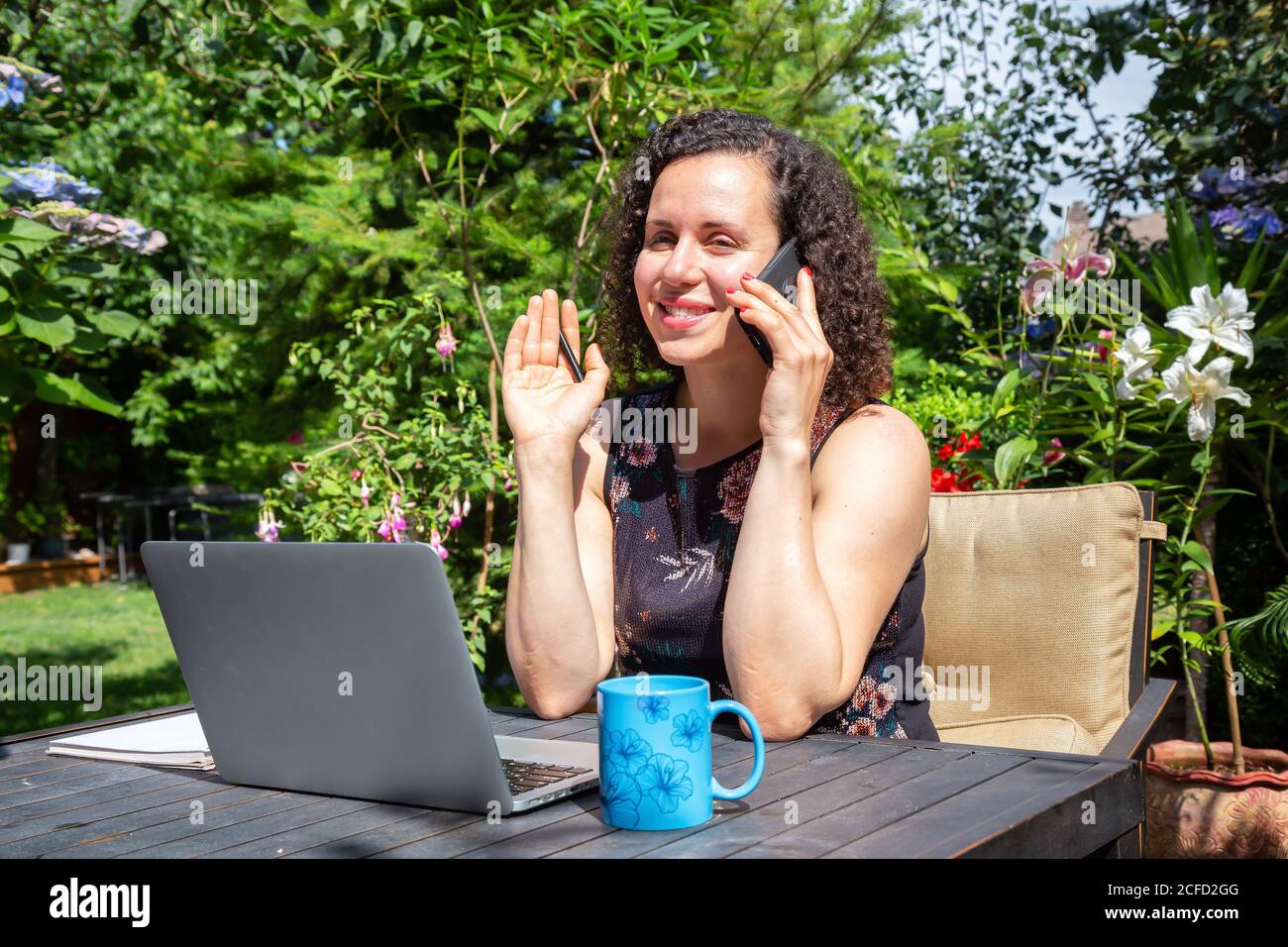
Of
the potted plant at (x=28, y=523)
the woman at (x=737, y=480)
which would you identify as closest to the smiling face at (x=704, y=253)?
the woman at (x=737, y=480)

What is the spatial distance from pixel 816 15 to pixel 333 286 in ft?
7.57

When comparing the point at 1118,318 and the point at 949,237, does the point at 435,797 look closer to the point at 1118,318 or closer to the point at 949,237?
the point at 1118,318

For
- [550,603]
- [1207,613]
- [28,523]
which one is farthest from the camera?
[28,523]

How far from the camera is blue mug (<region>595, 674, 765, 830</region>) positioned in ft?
4.03

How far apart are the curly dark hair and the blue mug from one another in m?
1.02

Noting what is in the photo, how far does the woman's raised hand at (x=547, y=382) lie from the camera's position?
192 centimetres

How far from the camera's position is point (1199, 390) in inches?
110

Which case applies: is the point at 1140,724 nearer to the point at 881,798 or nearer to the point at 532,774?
the point at 881,798

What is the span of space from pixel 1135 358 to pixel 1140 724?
113cm

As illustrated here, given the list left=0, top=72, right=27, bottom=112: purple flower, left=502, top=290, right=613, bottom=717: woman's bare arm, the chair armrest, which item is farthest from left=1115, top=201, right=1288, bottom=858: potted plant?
left=0, top=72, right=27, bottom=112: purple flower

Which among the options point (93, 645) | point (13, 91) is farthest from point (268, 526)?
point (93, 645)

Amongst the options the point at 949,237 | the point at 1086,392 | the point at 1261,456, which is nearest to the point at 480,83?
the point at 949,237

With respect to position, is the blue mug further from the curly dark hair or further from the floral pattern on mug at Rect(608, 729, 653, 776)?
the curly dark hair

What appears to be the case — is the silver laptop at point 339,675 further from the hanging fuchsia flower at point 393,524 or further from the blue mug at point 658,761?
the hanging fuchsia flower at point 393,524
